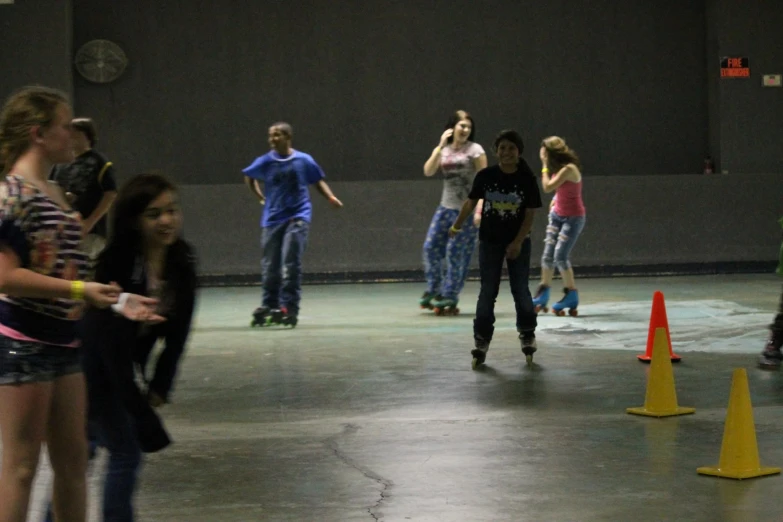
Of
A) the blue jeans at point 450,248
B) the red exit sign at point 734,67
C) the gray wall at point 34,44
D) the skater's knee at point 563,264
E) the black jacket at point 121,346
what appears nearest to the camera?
the black jacket at point 121,346

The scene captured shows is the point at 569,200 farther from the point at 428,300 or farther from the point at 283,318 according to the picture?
the point at 283,318

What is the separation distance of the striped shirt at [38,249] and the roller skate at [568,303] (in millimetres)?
8249

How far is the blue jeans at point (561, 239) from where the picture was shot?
38.5ft

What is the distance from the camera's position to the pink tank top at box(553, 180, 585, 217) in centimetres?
1176

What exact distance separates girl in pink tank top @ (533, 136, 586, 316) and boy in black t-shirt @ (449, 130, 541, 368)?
3.03 metres

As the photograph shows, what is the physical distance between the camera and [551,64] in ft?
59.8

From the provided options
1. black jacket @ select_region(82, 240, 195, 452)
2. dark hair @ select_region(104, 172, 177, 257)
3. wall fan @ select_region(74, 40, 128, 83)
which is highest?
wall fan @ select_region(74, 40, 128, 83)

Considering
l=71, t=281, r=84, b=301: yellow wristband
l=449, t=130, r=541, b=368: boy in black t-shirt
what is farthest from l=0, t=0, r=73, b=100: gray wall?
l=71, t=281, r=84, b=301: yellow wristband

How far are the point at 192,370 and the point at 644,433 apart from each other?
369cm

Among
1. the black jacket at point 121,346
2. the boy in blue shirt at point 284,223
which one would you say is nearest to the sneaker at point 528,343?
the boy in blue shirt at point 284,223

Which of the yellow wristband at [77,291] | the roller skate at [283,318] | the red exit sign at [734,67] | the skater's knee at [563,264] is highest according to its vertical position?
the red exit sign at [734,67]

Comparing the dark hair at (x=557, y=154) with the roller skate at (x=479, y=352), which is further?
the dark hair at (x=557, y=154)

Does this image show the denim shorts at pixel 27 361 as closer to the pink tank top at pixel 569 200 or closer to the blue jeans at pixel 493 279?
the blue jeans at pixel 493 279

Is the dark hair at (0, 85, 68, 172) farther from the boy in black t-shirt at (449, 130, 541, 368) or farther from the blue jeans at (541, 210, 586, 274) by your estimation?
the blue jeans at (541, 210, 586, 274)
